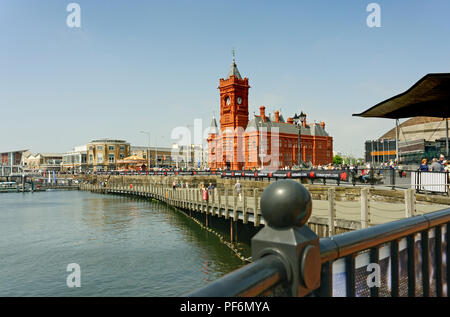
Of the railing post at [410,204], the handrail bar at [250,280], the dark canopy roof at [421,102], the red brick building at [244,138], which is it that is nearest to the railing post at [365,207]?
the railing post at [410,204]

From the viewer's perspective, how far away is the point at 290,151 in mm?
A: 79188

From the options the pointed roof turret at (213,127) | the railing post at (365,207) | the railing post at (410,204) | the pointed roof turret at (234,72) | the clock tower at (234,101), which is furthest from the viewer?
the pointed roof turret at (213,127)

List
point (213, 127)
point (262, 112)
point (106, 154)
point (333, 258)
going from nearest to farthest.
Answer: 1. point (333, 258)
2. point (262, 112)
3. point (213, 127)
4. point (106, 154)

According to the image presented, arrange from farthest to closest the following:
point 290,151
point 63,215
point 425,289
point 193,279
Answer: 1. point 290,151
2. point 63,215
3. point 193,279
4. point 425,289

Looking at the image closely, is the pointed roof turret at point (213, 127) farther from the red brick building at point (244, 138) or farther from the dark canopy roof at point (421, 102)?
the dark canopy roof at point (421, 102)

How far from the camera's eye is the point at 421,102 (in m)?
11.0

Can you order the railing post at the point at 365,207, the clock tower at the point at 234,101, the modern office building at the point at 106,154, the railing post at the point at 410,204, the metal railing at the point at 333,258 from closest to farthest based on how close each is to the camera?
1. the metal railing at the point at 333,258
2. the railing post at the point at 410,204
3. the railing post at the point at 365,207
4. the clock tower at the point at 234,101
5. the modern office building at the point at 106,154

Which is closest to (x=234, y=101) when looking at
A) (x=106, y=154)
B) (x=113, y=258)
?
(x=113, y=258)

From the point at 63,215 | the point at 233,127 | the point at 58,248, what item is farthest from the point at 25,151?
the point at 58,248

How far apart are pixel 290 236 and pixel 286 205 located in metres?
0.15

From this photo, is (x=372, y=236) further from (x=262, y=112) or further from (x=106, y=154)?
(x=106, y=154)

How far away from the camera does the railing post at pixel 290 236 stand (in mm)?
1446

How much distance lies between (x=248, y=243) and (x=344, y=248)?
17949 millimetres
